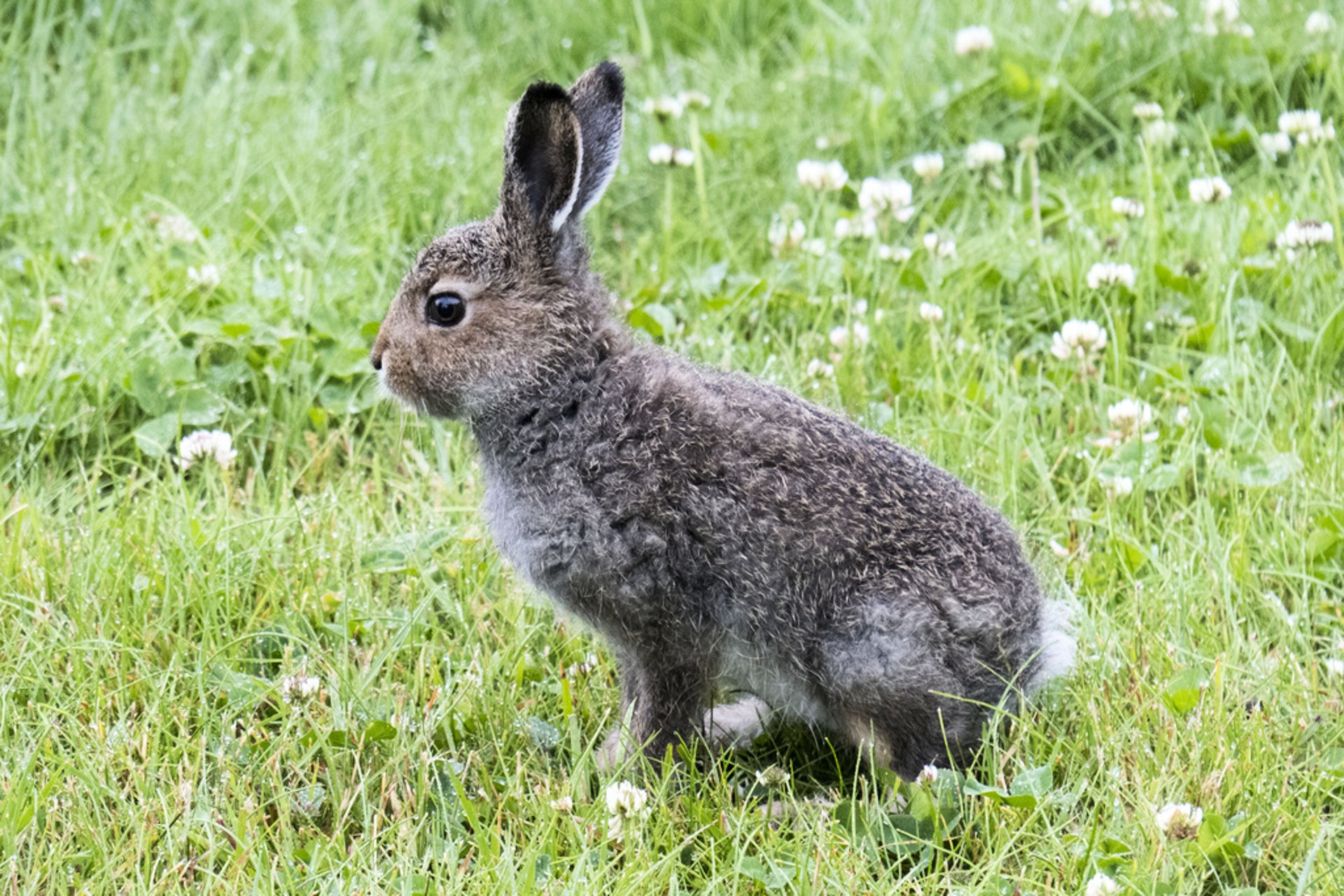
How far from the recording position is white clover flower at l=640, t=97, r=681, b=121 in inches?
272

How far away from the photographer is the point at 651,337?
5.86 metres

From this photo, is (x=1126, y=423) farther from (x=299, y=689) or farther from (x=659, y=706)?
(x=299, y=689)

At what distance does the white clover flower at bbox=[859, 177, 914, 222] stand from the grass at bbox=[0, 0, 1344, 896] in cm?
19

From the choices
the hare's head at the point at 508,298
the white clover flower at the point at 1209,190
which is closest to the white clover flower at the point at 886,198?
the white clover flower at the point at 1209,190

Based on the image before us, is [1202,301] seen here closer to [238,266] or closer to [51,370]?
[238,266]

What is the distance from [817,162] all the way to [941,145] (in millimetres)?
769

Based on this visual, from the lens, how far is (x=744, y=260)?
6621 millimetres

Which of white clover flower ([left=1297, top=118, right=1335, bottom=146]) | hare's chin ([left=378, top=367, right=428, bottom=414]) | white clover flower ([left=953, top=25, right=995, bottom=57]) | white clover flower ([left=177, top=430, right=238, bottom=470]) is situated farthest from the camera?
white clover flower ([left=953, top=25, right=995, bottom=57])

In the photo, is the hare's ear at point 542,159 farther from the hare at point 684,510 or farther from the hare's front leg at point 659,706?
the hare's front leg at point 659,706

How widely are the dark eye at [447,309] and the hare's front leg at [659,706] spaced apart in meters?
1.06

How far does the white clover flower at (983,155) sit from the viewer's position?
6.86 meters

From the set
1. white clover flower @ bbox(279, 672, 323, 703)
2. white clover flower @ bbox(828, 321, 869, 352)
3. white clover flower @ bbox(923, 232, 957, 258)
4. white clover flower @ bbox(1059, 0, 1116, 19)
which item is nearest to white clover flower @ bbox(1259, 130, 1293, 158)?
white clover flower @ bbox(1059, 0, 1116, 19)

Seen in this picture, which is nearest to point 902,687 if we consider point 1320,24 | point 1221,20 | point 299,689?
point 299,689

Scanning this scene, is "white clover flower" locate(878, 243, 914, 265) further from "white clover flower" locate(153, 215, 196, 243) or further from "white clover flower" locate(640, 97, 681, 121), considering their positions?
"white clover flower" locate(153, 215, 196, 243)
